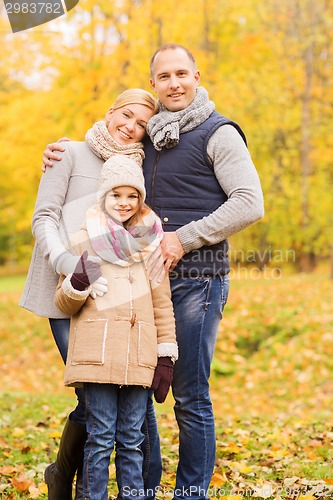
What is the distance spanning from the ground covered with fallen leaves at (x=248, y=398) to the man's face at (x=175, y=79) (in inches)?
87.0

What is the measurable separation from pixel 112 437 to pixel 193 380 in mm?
525

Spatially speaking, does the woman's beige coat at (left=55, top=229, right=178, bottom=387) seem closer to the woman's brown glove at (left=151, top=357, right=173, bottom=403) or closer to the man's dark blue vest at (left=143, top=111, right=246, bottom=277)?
the woman's brown glove at (left=151, top=357, right=173, bottom=403)

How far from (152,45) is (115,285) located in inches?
440

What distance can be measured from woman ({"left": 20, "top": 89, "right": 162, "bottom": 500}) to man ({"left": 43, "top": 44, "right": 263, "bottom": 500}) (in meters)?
0.11

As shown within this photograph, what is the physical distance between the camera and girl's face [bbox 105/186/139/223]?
316 cm

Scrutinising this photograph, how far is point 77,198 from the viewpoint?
133 inches

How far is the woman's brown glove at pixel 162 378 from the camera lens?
312cm

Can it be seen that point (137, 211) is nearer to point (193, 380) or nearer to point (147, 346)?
point (147, 346)

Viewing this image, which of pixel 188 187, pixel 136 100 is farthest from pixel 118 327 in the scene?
pixel 136 100

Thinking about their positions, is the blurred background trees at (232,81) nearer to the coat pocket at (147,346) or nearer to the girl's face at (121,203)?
the girl's face at (121,203)

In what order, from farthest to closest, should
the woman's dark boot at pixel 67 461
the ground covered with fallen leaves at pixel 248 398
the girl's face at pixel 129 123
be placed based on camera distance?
the ground covered with fallen leaves at pixel 248 398 < the woman's dark boot at pixel 67 461 < the girl's face at pixel 129 123

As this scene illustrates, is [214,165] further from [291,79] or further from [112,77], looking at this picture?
[291,79]

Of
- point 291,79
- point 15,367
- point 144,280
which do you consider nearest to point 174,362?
point 144,280

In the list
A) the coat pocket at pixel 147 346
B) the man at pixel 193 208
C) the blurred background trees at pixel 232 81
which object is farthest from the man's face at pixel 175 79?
the blurred background trees at pixel 232 81
